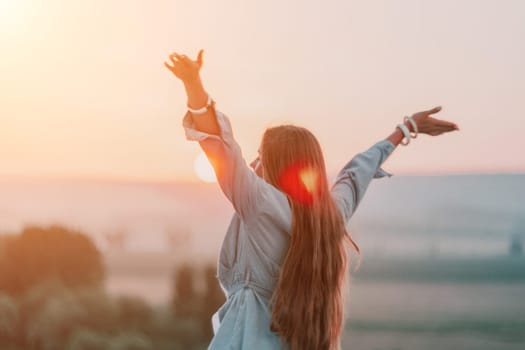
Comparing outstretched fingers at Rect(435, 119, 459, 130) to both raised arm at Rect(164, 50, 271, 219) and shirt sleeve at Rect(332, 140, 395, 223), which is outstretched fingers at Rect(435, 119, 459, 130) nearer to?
shirt sleeve at Rect(332, 140, 395, 223)

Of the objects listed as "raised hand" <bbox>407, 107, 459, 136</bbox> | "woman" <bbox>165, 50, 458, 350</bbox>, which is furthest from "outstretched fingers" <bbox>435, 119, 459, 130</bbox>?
"woman" <bbox>165, 50, 458, 350</bbox>

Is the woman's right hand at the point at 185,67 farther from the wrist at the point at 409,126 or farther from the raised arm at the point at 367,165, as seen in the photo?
the wrist at the point at 409,126

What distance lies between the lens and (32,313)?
445 inches

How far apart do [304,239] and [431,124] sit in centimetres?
64

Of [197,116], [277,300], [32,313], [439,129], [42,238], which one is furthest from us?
[32,313]

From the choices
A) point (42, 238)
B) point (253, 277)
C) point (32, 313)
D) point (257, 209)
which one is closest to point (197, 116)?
point (257, 209)

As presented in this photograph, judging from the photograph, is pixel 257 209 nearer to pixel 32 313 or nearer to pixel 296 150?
pixel 296 150

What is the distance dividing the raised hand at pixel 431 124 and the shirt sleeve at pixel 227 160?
715mm

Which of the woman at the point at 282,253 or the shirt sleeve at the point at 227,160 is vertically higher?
the shirt sleeve at the point at 227,160

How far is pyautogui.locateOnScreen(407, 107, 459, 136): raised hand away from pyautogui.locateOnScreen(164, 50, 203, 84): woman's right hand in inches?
33.3

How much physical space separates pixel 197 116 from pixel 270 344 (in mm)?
588

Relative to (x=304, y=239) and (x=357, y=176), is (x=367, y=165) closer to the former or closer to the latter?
(x=357, y=176)

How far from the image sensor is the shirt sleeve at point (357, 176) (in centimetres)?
245

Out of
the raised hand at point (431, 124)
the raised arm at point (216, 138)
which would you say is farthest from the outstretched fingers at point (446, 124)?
the raised arm at point (216, 138)
